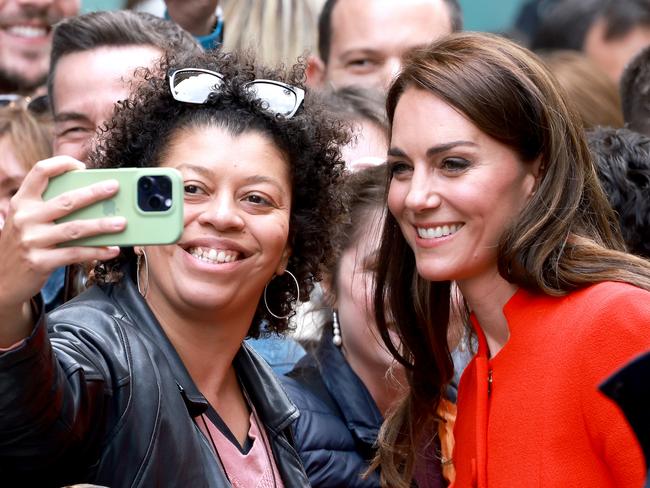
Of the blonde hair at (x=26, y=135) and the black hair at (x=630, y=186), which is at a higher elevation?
the black hair at (x=630, y=186)

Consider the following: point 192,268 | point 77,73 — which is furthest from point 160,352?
point 77,73

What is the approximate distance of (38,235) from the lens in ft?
7.44

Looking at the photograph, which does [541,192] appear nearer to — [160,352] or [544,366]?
[544,366]

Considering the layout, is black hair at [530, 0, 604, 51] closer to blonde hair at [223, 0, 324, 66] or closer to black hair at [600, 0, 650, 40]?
black hair at [600, 0, 650, 40]

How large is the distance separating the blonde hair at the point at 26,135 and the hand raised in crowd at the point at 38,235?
2388mm

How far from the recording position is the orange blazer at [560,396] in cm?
296

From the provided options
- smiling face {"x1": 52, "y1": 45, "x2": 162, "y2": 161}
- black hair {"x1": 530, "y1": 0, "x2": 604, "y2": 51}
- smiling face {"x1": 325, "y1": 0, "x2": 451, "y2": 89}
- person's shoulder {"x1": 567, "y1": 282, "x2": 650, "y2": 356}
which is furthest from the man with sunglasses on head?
black hair {"x1": 530, "y1": 0, "x2": 604, "y2": 51}

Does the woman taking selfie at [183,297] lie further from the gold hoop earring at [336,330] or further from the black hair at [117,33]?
the black hair at [117,33]

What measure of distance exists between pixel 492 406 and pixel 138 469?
108 cm

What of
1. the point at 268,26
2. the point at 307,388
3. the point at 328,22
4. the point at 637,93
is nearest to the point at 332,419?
the point at 307,388

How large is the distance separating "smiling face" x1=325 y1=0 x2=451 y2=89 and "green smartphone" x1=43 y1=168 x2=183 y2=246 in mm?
3241

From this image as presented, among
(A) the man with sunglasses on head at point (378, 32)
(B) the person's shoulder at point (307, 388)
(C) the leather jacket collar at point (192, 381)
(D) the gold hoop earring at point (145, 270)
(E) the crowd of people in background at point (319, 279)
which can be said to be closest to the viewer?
(E) the crowd of people in background at point (319, 279)

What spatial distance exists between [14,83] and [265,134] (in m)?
2.60

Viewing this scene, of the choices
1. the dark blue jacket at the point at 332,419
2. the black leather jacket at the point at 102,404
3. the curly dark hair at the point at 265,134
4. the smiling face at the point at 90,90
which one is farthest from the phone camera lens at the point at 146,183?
the smiling face at the point at 90,90
